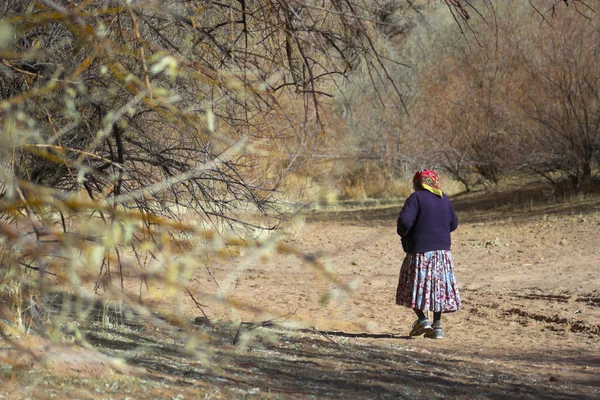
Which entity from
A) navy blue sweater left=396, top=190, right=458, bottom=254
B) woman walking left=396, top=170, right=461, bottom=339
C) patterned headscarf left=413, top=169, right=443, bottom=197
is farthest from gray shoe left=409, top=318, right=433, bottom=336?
patterned headscarf left=413, top=169, right=443, bottom=197

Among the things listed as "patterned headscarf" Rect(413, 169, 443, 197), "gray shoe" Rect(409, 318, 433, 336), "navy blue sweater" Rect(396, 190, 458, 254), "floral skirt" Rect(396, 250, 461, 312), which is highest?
"patterned headscarf" Rect(413, 169, 443, 197)

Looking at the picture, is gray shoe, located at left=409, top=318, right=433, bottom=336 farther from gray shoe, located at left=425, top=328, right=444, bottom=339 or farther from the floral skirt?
the floral skirt

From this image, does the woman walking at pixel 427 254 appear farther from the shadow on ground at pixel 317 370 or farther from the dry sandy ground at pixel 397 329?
the shadow on ground at pixel 317 370

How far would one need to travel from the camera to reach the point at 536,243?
13.4 m

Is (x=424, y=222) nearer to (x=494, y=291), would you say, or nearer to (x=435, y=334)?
(x=435, y=334)

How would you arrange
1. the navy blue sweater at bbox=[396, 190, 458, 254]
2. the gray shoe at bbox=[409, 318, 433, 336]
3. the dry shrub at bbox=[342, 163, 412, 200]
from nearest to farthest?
1. the navy blue sweater at bbox=[396, 190, 458, 254]
2. the gray shoe at bbox=[409, 318, 433, 336]
3. the dry shrub at bbox=[342, 163, 412, 200]

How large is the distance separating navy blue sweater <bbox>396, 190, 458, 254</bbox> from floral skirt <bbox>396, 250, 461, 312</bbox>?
0.08m

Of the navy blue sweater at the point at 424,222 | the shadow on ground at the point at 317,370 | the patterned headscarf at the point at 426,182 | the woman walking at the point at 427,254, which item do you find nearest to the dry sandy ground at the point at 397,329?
the shadow on ground at the point at 317,370

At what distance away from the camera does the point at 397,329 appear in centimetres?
793

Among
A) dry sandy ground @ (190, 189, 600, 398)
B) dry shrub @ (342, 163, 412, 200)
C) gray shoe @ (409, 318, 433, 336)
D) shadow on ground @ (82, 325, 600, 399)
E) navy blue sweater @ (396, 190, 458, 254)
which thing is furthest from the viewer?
dry shrub @ (342, 163, 412, 200)

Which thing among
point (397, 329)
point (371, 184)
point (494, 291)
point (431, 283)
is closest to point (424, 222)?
point (431, 283)

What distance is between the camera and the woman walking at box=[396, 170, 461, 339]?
7125 mm

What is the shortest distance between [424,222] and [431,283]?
51 cm

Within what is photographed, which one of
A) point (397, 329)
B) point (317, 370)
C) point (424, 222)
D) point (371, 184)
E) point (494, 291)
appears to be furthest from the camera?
point (371, 184)
